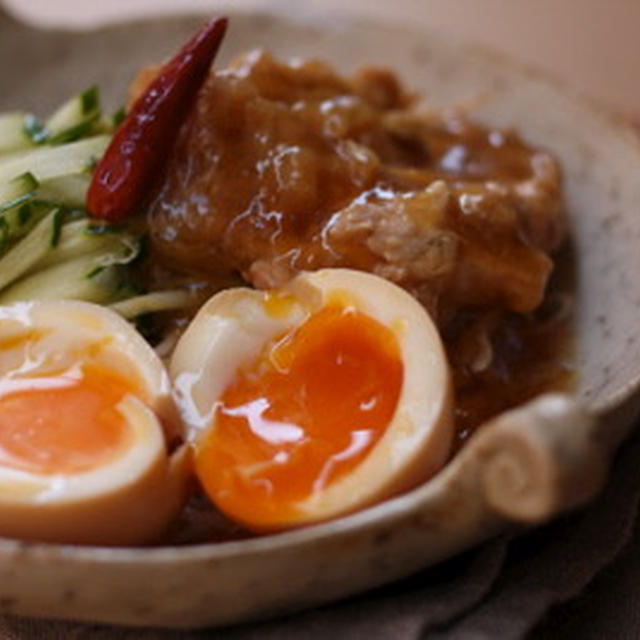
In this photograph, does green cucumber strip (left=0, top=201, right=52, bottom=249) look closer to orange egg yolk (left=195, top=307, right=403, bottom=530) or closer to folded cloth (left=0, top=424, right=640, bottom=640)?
orange egg yolk (left=195, top=307, right=403, bottom=530)

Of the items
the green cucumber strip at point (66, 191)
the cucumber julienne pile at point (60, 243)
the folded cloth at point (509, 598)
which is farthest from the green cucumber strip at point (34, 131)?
the folded cloth at point (509, 598)

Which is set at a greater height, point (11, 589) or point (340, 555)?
point (340, 555)

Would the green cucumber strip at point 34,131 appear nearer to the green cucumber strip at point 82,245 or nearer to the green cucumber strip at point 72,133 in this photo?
the green cucumber strip at point 72,133

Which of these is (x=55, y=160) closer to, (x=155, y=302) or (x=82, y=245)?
(x=82, y=245)

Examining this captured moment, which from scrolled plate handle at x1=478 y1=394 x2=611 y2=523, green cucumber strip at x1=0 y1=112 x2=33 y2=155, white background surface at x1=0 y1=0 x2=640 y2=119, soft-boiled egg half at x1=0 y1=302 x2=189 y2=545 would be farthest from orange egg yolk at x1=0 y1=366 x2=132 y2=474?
white background surface at x1=0 y1=0 x2=640 y2=119

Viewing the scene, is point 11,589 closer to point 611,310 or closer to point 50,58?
point 611,310

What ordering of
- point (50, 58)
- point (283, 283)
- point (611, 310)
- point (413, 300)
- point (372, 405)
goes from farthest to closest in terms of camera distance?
point (50, 58)
point (611, 310)
point (283, 283)
point (413, 300)
point (372, 405)

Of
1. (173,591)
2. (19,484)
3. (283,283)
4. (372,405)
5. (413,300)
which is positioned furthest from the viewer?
(283,283)

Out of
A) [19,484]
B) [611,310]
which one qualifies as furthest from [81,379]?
[611,310]
